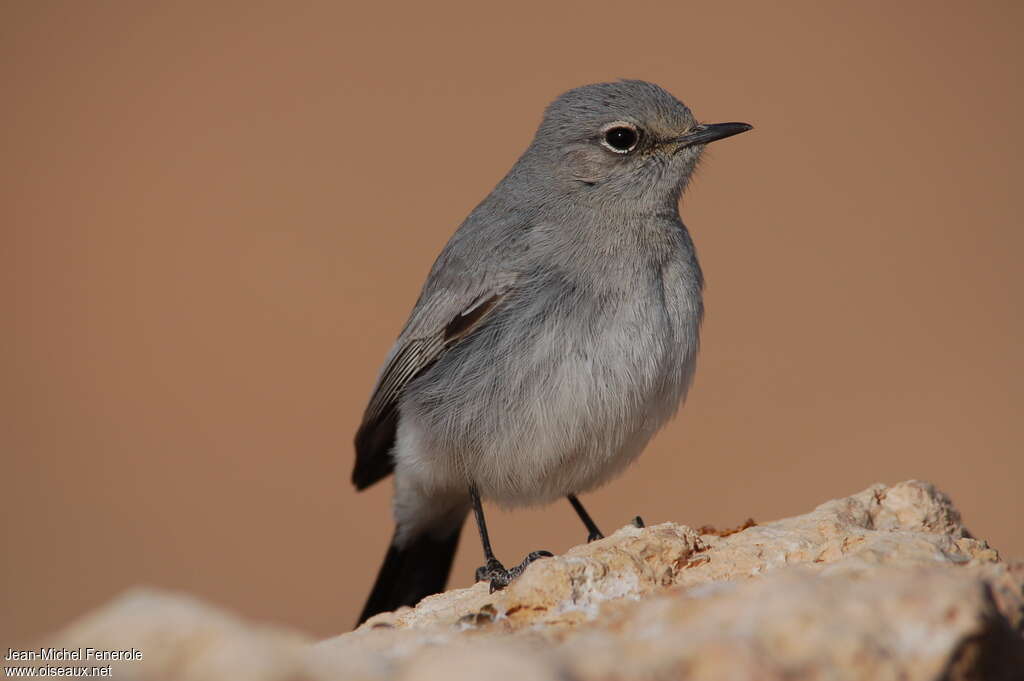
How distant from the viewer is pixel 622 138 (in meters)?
4.87

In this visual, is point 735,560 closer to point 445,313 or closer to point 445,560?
point 445,313

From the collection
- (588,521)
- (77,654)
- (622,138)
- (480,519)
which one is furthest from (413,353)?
(77,654)

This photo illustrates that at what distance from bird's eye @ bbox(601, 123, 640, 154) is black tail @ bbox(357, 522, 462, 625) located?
2359 millimetres

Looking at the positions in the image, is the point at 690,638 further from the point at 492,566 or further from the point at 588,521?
the point at 588,521

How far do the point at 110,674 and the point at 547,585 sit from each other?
4.30 ft

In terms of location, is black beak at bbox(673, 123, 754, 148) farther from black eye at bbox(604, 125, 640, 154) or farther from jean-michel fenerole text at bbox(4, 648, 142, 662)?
jean-michel fenerole text at bbox(4, 648, 142, 662)

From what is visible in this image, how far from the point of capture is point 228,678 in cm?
190

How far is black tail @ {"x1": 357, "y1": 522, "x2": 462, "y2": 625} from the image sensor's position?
545cm

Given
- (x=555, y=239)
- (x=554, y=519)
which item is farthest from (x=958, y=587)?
(x=554, y=519)

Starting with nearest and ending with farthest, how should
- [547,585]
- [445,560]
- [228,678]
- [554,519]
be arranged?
[228,678] → [547,585] → [445,560] → [554,519]

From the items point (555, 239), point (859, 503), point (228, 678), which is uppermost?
point (555, 239)

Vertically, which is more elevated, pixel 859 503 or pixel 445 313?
pixel 445 313

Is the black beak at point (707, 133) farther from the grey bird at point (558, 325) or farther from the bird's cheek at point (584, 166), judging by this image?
the bird's cheek at point (584, 166)

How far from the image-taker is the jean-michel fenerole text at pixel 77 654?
6.52 ft
